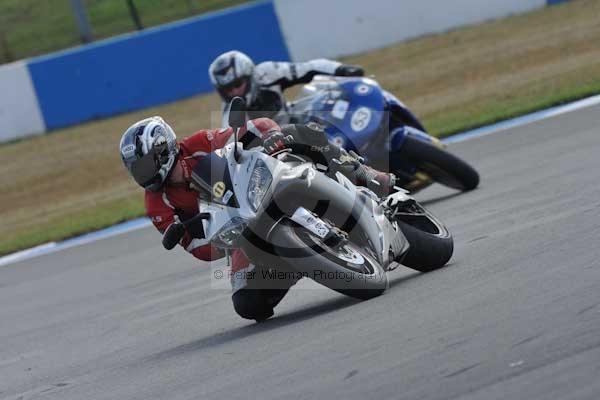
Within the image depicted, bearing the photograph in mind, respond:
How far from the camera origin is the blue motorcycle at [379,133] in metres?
9.70

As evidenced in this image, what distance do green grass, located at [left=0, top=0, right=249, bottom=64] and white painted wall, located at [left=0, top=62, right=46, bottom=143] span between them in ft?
6.50

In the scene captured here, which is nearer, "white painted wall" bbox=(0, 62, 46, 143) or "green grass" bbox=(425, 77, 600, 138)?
"green grass" bbox=(425, 77, 600, 138)

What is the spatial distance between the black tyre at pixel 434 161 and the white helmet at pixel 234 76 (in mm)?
1387

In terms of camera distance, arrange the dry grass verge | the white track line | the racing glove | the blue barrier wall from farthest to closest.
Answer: the blue barrier wall, the dry grass verge, the white track line, the racing glove

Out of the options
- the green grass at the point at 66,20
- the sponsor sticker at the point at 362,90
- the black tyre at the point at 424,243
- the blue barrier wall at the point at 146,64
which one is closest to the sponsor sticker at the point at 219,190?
the black tyre at the point at 424,243

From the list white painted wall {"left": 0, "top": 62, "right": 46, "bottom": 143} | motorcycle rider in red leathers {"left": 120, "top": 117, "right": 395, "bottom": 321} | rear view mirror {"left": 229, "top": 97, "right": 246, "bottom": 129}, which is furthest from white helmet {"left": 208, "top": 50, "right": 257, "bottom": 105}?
white painted wall {"left": 0, "top": 62, "right": 46, "bottom": 143}

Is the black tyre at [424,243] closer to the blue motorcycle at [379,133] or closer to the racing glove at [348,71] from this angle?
the blue motorcycle at [379,133]

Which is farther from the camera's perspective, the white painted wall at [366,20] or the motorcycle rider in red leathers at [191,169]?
the white painted wall at [366,20]

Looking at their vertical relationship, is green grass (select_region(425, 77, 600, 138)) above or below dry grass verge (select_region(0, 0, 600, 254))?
above

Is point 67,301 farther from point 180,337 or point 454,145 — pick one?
point 454,145

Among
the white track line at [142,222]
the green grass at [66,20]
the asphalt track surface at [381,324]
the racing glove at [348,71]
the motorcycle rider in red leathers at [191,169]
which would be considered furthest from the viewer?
the green grass at [66,20]

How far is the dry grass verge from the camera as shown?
1509 cm

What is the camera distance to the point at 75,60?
2036 centimetres

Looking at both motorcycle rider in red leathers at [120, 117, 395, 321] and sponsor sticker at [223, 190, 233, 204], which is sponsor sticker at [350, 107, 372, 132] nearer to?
motorcycle rider in red leathers at [120, 117, 395, 321]
